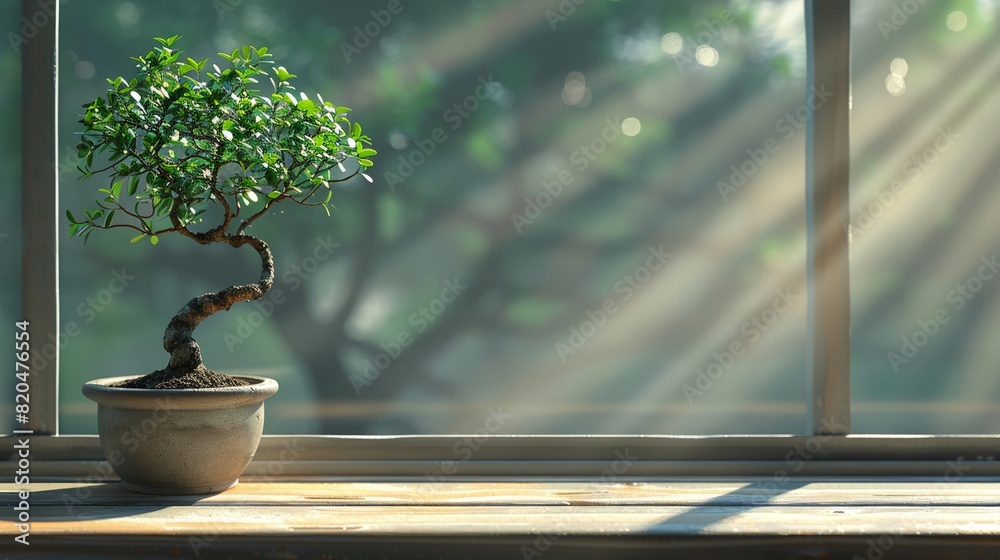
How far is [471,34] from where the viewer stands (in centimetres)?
212

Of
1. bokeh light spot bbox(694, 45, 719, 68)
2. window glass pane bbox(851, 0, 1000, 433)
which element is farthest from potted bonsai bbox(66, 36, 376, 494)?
window glass pane bbox(851, 0, 1000, 433)

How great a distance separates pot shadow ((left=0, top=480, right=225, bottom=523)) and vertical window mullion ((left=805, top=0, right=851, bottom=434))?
1.34 meters

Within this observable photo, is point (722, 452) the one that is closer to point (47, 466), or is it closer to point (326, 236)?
point (326, 236)

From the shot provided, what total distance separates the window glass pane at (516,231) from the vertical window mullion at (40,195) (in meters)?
0.23

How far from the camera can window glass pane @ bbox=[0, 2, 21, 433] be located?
5.51ft

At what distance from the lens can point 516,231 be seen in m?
2.12

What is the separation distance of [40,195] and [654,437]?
148 centimetres

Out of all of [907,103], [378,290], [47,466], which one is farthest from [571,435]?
[907,103]

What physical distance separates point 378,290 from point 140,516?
909 mm

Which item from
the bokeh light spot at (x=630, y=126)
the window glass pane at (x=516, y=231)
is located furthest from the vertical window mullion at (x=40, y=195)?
the bokeh light spot at (x=630, y=126)

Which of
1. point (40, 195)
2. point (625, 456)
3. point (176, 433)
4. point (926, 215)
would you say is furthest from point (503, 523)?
point (926, 215)

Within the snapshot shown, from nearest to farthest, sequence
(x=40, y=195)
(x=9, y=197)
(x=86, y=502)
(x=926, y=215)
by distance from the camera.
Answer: (x=86, y=502)
(x=40, y=195)
(x=9, y=197)
(x=926, y=215)

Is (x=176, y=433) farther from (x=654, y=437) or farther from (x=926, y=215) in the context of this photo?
(x=926, y=215)

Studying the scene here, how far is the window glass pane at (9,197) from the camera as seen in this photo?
1679mm
